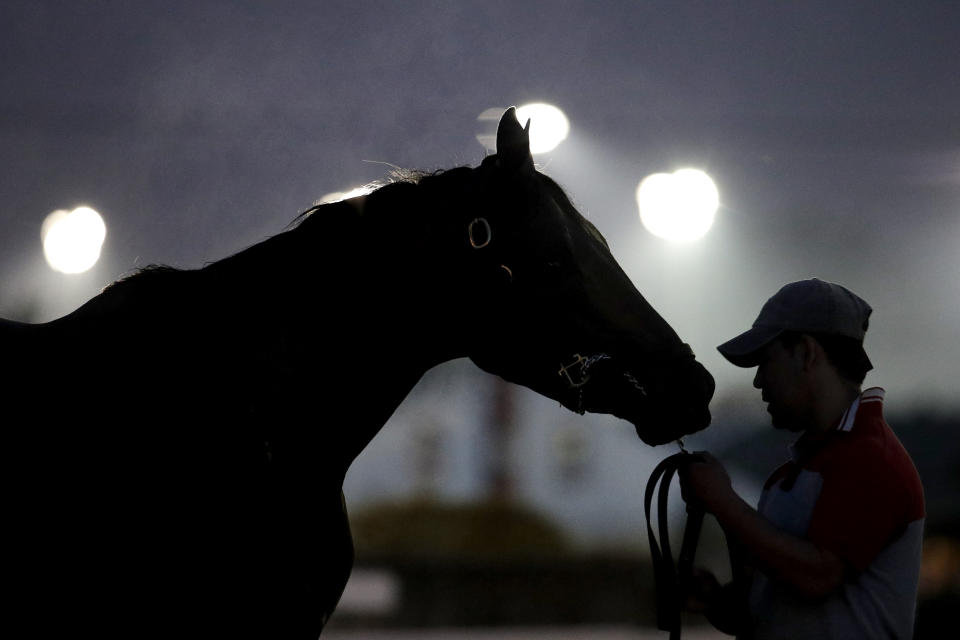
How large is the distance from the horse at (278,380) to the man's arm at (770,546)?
0.27 metres

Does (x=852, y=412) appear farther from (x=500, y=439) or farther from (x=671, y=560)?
(x=500, y=439)

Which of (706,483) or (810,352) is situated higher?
(810,352)

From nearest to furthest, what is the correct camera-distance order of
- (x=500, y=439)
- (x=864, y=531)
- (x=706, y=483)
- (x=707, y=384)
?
(x=864, y=531) < (x=706, y=483) < (x=707, y=384) < (x=500, y=439)

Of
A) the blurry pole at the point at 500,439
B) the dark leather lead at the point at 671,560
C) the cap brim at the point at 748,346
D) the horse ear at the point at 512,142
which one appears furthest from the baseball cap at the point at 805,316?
the blurry pole at the point at 500,439

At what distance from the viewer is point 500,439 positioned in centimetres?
1616

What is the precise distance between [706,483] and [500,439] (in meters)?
14.2

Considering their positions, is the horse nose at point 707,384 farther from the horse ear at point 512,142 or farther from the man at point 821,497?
the horse ear at point 512,142

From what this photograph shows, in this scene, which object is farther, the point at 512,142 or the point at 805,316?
the point at 512,142

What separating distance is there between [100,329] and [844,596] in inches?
78.3

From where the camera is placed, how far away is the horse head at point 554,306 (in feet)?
7.95

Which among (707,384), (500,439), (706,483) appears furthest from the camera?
(500,439)

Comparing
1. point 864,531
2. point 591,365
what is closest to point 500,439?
point 591,365

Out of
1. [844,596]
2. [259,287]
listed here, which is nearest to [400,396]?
[259,287]

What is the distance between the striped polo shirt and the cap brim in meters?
0.29
